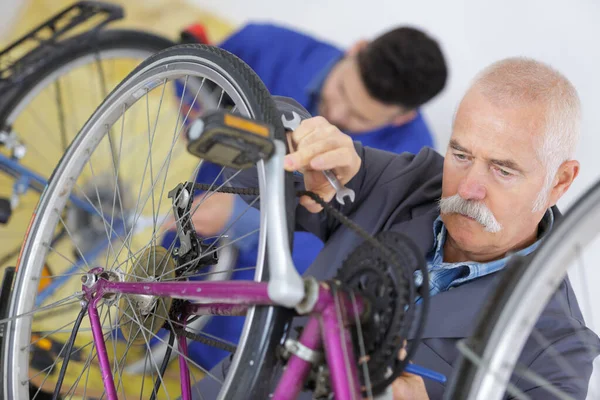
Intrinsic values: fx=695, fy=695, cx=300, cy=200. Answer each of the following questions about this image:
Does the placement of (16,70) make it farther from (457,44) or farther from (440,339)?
(457,44)

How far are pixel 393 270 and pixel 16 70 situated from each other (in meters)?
1.17

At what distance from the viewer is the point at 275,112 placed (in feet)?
2.67

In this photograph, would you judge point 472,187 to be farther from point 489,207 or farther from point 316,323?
point 316,323

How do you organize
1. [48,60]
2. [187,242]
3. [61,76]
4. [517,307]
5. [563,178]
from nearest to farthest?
1. [517,307]
2. [187,242]
3. [563,178]
4. [48,60]
5. [61,76]

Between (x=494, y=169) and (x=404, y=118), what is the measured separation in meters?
1.05

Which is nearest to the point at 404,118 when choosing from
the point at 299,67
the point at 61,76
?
the point at 299,67

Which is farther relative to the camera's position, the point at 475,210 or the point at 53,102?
the point at 53,102

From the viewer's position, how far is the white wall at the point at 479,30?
6.01ft

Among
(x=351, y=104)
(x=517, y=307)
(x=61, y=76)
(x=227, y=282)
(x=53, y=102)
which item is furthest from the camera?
(x=53, y=102)

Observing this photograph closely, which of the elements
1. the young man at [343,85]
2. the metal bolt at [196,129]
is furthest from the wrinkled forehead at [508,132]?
the young man at [343,85]

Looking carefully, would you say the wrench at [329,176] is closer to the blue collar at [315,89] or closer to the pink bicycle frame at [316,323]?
the pink bicycle frame at [316,323]

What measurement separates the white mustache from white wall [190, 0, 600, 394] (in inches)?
32.7

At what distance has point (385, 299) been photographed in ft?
2.25

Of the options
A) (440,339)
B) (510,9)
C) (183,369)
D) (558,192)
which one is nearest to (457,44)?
(510,9)
